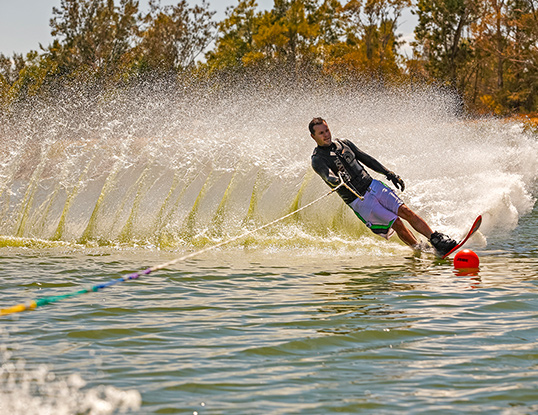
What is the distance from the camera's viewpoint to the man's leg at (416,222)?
8.17m

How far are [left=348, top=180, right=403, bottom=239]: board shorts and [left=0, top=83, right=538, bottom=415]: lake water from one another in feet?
1.34

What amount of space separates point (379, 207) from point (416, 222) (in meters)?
0.46

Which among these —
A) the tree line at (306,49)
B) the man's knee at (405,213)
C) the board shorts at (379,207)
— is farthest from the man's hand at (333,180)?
the tree line at (306,49)

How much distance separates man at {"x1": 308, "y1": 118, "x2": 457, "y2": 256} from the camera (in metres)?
8.28

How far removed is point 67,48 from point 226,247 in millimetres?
42830

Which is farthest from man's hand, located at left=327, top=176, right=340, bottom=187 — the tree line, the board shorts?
the tree line

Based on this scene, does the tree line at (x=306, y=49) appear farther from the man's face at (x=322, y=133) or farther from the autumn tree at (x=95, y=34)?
the man's face at (x=322, y=133)

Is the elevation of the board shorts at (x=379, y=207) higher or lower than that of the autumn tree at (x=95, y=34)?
lower

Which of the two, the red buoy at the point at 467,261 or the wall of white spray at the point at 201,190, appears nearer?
the red buoy at the point at 467,261

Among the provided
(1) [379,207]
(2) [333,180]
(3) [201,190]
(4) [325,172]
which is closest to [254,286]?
(2) [333,180]

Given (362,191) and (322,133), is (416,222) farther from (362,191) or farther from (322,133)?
(322,133)

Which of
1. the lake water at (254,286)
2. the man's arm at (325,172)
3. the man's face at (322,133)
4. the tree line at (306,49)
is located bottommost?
the lake water at (254,286)

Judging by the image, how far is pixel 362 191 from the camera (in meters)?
8.47

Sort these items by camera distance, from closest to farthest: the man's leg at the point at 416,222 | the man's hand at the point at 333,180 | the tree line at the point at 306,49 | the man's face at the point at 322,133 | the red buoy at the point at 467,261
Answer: the red buoy at the point at 467,261
the man's hand at the point at 333,180
the man's leg at the point at 416,222
the man's face at the point at 322,133
the tree line at the point at 306,49
